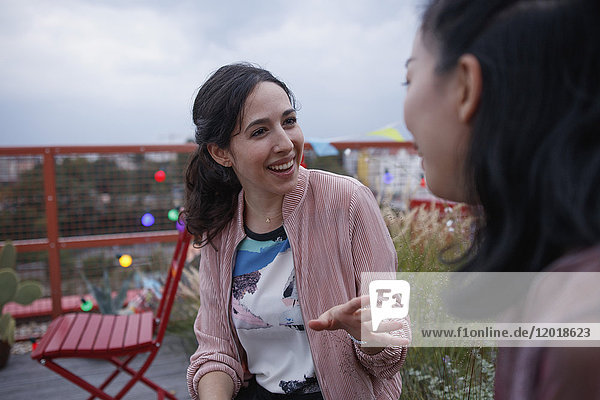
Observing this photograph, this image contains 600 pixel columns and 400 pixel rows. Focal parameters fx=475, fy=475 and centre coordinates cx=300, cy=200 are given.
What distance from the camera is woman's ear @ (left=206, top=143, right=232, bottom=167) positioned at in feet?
5.69

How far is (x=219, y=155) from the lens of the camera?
5.77 feet

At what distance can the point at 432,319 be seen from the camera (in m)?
1.90

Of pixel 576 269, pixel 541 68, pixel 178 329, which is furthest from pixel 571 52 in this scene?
pixel 178 329

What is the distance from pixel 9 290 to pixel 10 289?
0.03ft

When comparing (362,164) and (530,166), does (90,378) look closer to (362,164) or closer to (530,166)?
(362,164)

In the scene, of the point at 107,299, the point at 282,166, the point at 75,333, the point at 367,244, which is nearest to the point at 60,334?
the point at 75,333

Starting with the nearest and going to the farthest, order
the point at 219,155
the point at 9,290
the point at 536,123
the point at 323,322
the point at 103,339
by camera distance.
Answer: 1. the point at 536,123
2. the point at 323,322
3. the point at 219,155
4. the point at 103,339
5. the point at 9,290

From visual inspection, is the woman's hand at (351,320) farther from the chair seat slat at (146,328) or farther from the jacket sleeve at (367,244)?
the chair seat slat at (146,328)

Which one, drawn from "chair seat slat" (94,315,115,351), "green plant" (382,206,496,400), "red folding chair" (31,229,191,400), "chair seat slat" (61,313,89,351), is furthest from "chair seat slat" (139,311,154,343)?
"green plant" (382,206,496,400)

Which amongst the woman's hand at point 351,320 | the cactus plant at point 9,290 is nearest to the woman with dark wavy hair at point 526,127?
the woman's hand at point 351,320

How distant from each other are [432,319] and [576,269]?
1494 millimetres

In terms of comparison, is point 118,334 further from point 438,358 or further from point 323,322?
point 323,322

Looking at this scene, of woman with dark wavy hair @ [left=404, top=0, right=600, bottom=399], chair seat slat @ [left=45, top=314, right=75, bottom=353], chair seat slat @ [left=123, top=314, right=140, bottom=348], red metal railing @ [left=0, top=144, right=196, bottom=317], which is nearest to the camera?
woman with dark wavy hair @ [left=404, top=0, right=600, bottom=399]

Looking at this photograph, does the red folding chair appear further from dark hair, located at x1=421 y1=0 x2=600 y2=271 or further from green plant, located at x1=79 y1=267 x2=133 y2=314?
dark hair, located at x1=421 y1=0 x2=600 y2=271
